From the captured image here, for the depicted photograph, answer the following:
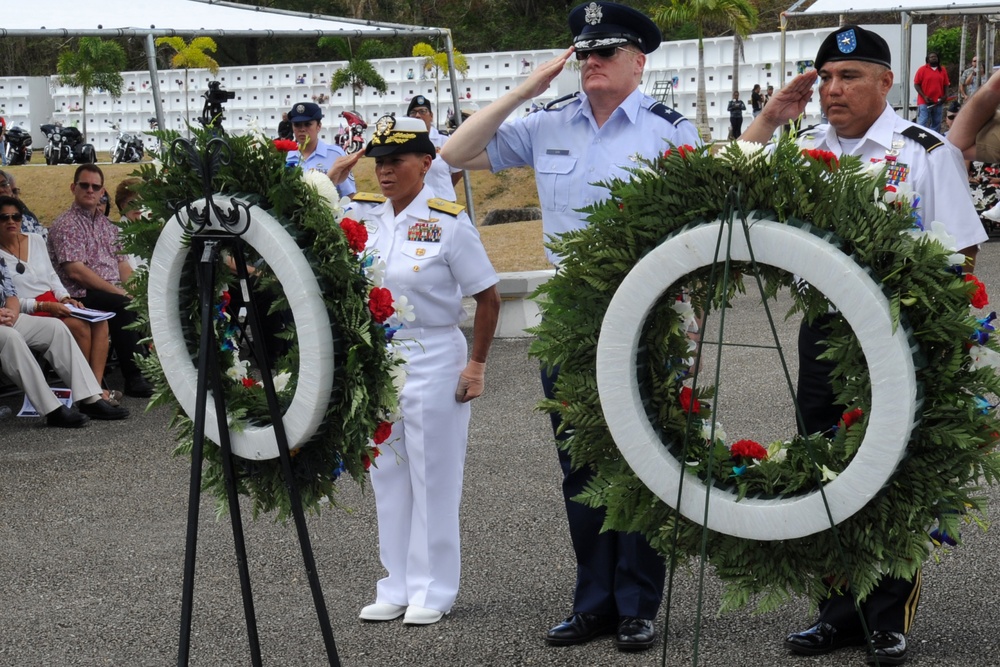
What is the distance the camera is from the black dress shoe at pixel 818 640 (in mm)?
3738

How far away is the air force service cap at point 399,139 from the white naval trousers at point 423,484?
2.08ft

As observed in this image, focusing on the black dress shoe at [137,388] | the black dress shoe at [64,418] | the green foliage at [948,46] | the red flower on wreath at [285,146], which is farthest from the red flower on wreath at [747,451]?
the green foliage at [948,46]

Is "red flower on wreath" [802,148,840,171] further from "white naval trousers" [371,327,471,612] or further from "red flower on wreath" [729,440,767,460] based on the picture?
"white naval trousers" [371,327,471,612]

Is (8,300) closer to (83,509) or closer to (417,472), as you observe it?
(83,509)

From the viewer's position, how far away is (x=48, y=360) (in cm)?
791

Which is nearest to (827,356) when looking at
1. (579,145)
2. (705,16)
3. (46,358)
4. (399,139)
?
(579,145)

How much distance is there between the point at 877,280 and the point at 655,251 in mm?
543

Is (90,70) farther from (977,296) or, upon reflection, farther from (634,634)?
(977,296)

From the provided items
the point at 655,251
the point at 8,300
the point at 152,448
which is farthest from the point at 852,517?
the point at 8,300

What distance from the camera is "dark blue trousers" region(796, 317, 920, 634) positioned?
3.68 metres

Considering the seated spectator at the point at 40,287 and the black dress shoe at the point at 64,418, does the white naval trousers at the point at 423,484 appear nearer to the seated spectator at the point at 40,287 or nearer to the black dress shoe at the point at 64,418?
the black dress shoe at the point at 64,418

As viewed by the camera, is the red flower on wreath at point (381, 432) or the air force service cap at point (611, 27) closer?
the red flower on wreath at point (381, 432)

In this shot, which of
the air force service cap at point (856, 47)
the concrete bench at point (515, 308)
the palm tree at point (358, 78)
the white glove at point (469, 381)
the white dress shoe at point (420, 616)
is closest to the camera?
the air force service cap at point (856, 47)

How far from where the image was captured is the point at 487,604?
433cm
